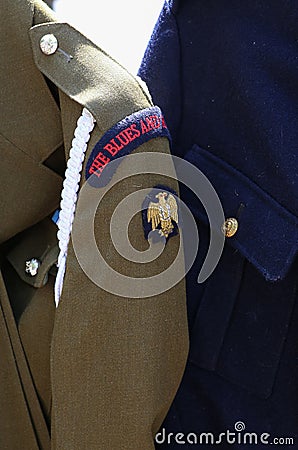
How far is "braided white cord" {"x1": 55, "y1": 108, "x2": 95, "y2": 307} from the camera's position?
69 cm

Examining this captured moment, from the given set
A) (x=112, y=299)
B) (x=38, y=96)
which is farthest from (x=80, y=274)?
(x=38, y=96)

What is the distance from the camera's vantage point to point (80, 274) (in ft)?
2.25

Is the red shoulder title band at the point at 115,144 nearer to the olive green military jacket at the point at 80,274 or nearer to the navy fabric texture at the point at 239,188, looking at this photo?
the olive green military jacket at the point at 80,274

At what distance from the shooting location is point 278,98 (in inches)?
29.3

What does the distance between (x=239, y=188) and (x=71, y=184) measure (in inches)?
6.9

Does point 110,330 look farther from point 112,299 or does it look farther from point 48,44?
point 48,44

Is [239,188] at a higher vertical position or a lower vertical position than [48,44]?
lower

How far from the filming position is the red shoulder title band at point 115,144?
2.21ft

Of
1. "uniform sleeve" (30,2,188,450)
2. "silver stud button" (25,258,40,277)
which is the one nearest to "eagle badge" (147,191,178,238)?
"uniform sleeve" (30,2,188,450)

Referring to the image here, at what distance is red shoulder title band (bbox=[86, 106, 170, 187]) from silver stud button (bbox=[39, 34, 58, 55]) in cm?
10

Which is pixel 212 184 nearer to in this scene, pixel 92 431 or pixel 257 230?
pixel 257 230

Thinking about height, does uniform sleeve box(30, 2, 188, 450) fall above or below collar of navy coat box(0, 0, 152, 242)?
below

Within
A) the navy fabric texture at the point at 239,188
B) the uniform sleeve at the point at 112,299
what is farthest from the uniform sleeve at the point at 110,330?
the navy fabric texture at the point at 239,188

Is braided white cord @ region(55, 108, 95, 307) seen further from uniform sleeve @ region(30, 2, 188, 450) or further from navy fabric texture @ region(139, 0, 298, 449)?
navy fabric texture @ region(139, 0, 298, 449)
